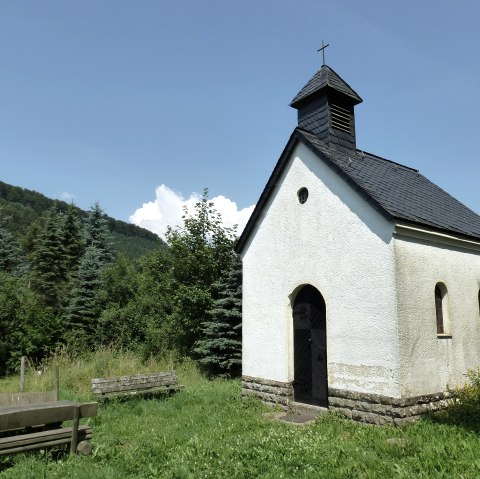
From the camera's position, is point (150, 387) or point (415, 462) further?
point (150, 387)

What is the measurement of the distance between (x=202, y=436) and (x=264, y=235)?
19.2 feet

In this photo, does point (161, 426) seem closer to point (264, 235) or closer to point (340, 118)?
point (264, 235)

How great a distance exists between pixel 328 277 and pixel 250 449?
14.7 feet

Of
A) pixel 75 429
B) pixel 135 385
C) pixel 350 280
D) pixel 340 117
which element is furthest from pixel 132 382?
pixel 340 117

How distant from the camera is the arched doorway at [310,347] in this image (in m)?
9.82

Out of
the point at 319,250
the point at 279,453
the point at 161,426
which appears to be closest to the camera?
the point at 279,453

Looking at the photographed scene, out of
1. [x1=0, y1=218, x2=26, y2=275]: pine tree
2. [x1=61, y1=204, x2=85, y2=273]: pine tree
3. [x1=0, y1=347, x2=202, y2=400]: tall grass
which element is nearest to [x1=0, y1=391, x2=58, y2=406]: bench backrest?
[x1=0, y1=347, x2=202, y2=400]: tall grass

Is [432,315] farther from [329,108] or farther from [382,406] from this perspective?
[329,108]

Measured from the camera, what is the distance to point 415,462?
5656 mm

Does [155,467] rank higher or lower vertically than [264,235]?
lower

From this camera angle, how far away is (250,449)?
6328mm

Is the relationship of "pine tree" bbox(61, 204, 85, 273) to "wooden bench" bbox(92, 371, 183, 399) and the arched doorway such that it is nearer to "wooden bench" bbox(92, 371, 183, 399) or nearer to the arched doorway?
"wooden bench" bbox(92, 371, 183, 399)

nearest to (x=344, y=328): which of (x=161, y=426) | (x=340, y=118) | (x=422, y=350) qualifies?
(x=422, y=350)

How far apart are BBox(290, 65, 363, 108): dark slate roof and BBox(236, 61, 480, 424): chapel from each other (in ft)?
0.15
